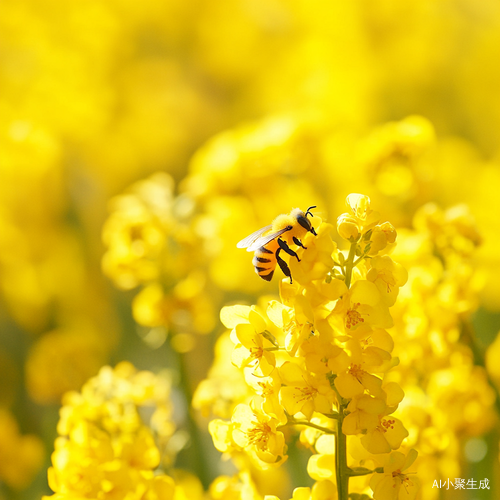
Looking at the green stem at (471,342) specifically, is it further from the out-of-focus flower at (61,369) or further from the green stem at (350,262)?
the out-of-focus flower at (61,369)

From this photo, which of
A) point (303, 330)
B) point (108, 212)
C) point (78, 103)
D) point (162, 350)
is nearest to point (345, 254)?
point (303, 330)

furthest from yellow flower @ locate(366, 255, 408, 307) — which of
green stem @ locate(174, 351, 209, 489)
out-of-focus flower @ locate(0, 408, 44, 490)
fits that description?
out-of-focus flower @ locate(0, 408, 44, 490)

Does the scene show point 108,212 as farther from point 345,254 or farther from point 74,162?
point 345,254

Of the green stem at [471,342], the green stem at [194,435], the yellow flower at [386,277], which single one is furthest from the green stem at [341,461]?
the green stem at [194,435]

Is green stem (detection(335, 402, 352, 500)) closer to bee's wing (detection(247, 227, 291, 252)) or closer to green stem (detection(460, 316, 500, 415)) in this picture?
bee's wing (detection(247, 227, 291, 252))

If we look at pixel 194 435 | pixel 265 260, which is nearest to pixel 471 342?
pixel 265 260

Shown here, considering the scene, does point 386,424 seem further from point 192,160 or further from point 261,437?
point 192,160
